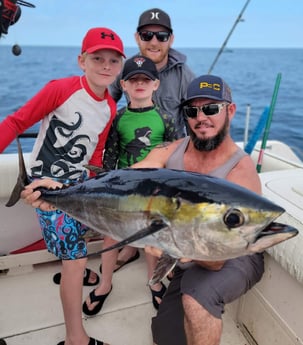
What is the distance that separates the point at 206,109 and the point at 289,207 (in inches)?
31.9

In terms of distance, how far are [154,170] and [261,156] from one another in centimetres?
238

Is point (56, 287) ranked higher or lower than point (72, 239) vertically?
lower

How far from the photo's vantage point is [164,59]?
127 inches

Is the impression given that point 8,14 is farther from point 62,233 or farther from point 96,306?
point 96,306

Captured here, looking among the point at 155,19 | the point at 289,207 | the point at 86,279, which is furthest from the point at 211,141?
the point at 86,279

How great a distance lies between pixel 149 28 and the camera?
3.10 metres

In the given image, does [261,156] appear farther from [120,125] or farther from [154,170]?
[154,170]

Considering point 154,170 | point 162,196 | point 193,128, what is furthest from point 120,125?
point 162,196

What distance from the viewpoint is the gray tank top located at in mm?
2174

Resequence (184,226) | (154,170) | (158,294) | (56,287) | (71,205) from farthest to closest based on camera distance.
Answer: (56,287), (158,294), (71,205), (154,170), (184,226)

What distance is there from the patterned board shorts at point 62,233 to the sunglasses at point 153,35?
1.82m

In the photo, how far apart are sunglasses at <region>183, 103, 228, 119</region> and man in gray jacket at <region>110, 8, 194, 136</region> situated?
98cm

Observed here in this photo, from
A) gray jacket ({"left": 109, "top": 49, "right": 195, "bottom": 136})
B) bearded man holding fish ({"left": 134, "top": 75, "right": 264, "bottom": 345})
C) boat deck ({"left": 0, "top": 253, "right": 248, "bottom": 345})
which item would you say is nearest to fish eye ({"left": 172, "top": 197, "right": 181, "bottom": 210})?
bearded man holding fish ({"left": 134, "top": 75, "right": 264, "bottom": 345})

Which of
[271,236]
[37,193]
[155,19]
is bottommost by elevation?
[37,193]
